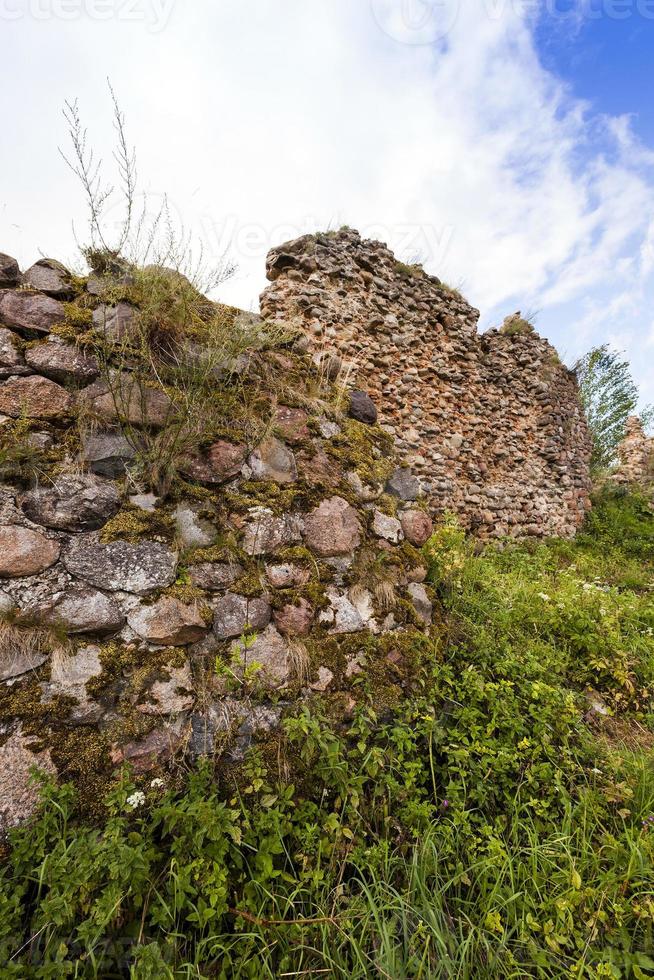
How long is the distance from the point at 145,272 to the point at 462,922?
3703 mm

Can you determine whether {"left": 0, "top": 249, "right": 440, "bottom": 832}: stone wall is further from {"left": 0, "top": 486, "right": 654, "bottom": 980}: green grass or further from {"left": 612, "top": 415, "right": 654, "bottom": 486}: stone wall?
{"left": 612, "top": 415, "right": 654, "bottom": 486}: stone wall

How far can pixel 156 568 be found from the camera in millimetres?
2014

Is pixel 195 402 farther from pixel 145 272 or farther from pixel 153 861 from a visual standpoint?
pixel 153 861

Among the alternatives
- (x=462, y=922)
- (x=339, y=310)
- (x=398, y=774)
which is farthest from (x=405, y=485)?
(x=339, y=310)

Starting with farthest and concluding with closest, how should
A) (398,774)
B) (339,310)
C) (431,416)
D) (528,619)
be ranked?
(431,416)
(339,310)
(528,619)
(398,774)

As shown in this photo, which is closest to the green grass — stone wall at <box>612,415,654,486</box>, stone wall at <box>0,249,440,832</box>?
stone wall at <box>0,249,440,832</box>

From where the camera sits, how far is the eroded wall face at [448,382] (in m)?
5.62

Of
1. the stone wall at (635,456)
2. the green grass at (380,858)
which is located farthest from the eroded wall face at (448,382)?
the green grass at (380,858)

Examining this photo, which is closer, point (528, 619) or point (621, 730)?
point (621, 730)

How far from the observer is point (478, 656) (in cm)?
273

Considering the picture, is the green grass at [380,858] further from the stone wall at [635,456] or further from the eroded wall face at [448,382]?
the stone wall at [635,456]

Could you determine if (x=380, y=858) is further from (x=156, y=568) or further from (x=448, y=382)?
(x=448, y=382)

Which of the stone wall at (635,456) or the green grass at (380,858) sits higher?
the stone wall at (635,456)

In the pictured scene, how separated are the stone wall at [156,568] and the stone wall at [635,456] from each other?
1070 centimetres
